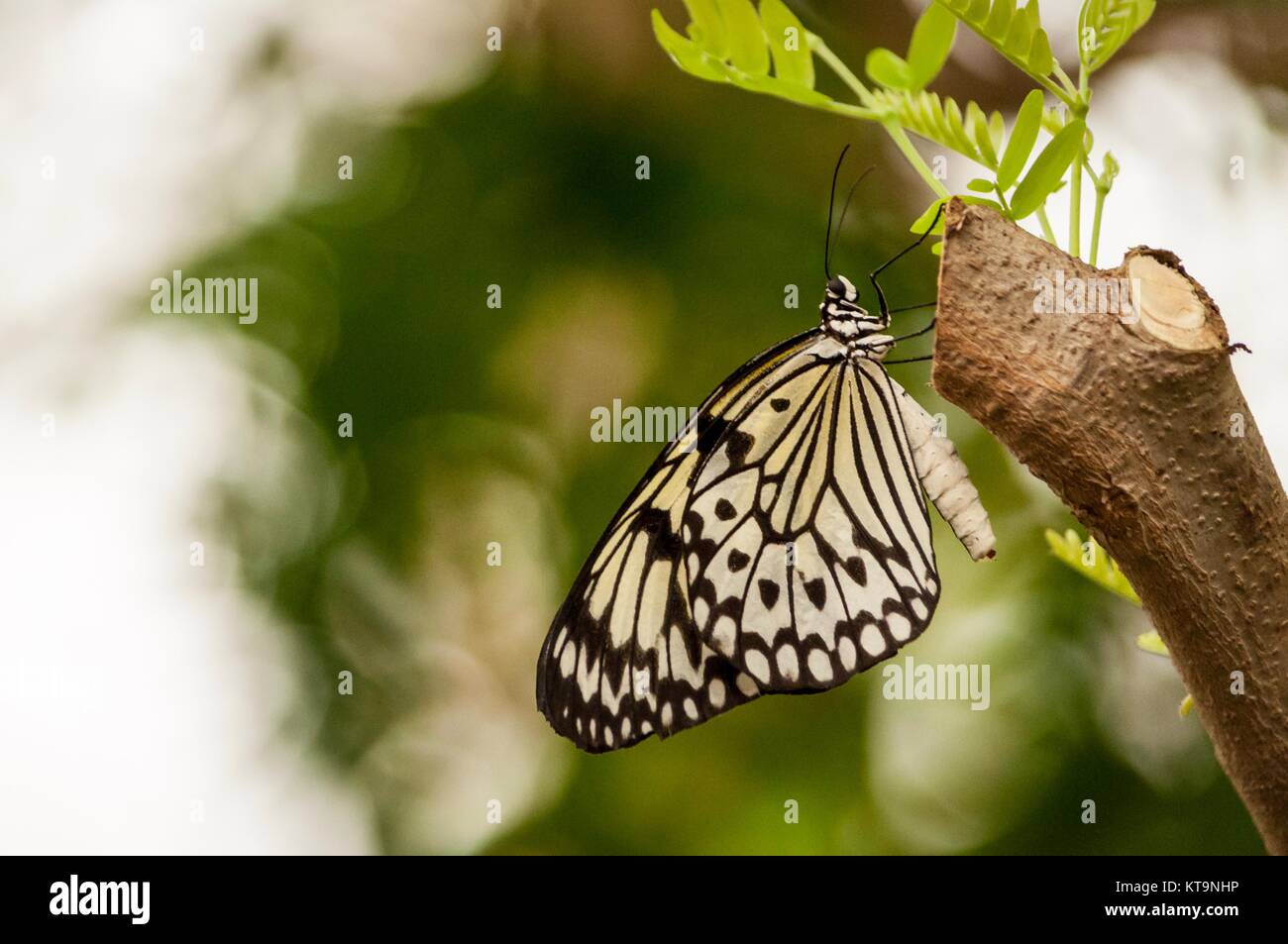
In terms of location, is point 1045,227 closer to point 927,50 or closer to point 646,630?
point 927,50

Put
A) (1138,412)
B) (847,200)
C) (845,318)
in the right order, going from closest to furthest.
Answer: (1138,412) < (845,318) < (847,200)

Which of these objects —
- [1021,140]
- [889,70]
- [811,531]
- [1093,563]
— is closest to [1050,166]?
[1021,140]

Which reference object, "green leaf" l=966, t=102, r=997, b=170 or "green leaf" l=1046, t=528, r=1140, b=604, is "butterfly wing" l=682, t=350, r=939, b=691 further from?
"green leaf" l=966, t=102, r=997, b=170

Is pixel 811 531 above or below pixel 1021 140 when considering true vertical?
below

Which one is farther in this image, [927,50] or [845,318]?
[845,318]

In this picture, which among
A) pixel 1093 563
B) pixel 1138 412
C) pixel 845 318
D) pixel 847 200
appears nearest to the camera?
pixel 1138 412
